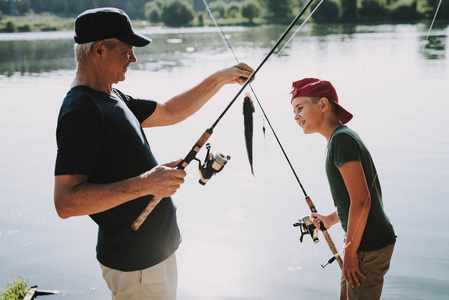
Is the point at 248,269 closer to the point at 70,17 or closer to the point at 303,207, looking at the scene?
the point at 303,207

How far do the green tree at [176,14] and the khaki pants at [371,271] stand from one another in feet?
200

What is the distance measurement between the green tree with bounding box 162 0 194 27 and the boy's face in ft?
198

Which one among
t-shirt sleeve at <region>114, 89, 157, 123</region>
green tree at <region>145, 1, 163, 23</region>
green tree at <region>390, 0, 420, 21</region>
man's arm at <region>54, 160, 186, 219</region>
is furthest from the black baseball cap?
green tree at <region>145, 1, 163, 23</region>

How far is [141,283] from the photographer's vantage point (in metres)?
2.07

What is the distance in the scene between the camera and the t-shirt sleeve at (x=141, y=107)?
7.96 feet

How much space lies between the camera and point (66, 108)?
1842mm

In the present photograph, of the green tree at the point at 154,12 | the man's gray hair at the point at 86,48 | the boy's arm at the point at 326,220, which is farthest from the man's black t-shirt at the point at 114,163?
the green tree at the point at 154,12

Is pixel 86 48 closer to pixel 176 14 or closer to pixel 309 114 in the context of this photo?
pixel 309 114

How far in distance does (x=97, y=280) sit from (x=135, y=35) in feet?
9.33

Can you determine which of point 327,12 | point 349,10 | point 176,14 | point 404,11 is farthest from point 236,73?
point 176,14

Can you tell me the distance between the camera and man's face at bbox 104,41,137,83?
1996 millimetres

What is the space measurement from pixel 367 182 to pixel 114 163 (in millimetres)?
1076

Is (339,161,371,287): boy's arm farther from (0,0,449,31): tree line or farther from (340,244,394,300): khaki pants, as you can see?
(0,0,449,31): tree line

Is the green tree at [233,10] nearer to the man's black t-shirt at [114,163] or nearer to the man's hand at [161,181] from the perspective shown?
the man's black t-shirt at [114,163]
